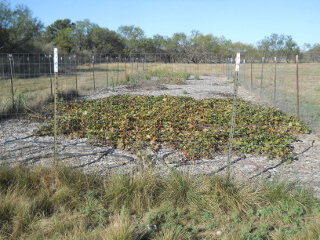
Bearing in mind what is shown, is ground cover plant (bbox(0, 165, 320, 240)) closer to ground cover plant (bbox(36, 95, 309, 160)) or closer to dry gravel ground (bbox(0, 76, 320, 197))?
dry gravel ground (bbox(0, 76, 320, 197))

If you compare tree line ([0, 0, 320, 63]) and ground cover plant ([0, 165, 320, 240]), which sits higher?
tree line ([0, 0, 320, 63])

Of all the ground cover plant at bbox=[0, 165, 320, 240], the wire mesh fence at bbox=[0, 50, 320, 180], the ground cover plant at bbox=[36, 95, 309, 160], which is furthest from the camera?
the ground cover plant at bbox=[36, 95, 309, 160]

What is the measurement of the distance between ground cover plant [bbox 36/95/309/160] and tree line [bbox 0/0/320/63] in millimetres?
2735

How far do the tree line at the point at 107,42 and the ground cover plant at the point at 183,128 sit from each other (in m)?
2.73

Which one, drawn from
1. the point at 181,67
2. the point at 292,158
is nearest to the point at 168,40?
the point at 181,67

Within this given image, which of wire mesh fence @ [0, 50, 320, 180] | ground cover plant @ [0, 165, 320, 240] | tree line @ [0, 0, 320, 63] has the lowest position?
ground cover plant @ [0, 165, 320, 240]

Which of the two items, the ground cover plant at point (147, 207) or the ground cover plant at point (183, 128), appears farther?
the ground cover plant at point (183, 128)

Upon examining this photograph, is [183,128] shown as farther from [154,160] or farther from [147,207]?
[147,207]

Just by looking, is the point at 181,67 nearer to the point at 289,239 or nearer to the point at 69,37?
the point at 289,239

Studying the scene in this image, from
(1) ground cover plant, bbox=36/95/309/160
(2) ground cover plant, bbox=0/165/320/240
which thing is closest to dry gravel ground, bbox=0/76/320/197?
(1) ground cover plant, bbox=36/95/309/160

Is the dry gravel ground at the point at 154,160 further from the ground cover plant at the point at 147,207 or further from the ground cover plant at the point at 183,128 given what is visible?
the ground cover plant at the point at 147,207

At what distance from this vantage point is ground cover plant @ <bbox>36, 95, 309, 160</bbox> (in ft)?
18.5

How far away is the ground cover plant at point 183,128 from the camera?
5629mm

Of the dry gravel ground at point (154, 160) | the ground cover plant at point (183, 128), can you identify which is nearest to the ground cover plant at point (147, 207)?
the dry gravel ground at point (154, 160)
